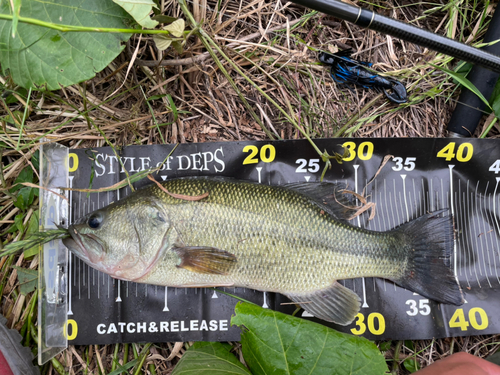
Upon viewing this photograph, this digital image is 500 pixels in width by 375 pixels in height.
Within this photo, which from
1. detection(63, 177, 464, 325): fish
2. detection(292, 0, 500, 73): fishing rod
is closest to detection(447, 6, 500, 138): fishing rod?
detection(292, 0, 500, 73): fishing rod

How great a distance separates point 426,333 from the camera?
2.28m

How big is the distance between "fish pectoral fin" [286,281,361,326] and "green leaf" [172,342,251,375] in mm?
549

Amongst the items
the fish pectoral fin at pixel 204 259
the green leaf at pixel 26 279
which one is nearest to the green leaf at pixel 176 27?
the fish pectoral fin at pixel 204 259

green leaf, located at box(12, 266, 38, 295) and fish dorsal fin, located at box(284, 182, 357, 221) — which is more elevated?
fish dorsal fin, located at box(284, 182, 357, 221)

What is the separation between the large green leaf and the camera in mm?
1901

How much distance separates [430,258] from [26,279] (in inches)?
108

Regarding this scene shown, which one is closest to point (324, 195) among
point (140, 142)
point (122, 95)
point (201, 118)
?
point (201, 118)

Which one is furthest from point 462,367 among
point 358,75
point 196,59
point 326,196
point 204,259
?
point 196,59

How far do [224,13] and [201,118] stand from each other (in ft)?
2.56

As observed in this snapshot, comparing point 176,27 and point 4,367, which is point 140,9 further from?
point 4,367

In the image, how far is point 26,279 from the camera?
2254 millimetres

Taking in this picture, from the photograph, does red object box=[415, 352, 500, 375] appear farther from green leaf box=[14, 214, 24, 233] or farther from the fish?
green leaf box=[14, 214, 24, 233]

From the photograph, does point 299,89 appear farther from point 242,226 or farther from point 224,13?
point 242,226

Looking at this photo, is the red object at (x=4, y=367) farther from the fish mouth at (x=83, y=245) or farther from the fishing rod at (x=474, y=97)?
the fishing rod at (x=474, y=97)
